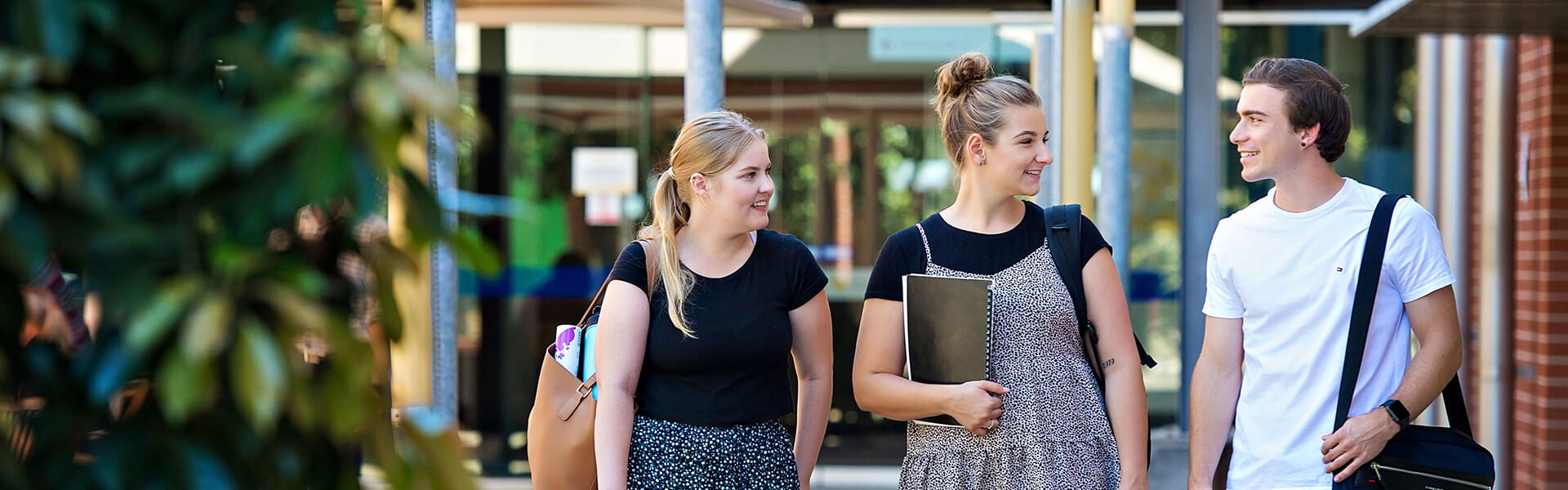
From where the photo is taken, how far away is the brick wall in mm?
5910

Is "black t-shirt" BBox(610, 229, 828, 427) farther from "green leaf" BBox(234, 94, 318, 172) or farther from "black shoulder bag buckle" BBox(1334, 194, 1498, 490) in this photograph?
"green leaf" BBox(234, 94, 318, 172)

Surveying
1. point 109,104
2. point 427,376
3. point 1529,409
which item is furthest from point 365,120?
point 1529,409

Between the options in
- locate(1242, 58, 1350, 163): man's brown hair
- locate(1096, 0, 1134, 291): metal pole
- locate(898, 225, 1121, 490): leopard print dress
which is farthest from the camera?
locate(1096, 0, 1134, 291): metal pole

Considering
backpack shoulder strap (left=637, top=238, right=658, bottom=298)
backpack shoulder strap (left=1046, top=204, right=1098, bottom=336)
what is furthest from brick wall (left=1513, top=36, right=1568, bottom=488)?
backpack shoulder strap (left=637, top=238, right=658, bottom=298)

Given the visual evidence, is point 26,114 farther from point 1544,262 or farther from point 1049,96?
point 1544,262

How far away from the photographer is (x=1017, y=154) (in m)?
2.88

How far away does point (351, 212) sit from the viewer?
3.27 ft

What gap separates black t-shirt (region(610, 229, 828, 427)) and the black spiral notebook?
264 mm

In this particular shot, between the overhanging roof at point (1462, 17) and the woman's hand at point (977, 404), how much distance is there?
6.74 ft

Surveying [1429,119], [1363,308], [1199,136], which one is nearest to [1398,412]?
[1363,308]

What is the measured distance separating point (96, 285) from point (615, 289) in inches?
76.8

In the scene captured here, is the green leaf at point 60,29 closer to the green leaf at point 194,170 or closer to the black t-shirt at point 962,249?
the green leaf at point 194,170

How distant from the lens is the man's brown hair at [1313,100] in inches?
108

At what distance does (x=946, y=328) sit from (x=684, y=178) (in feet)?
2.03
